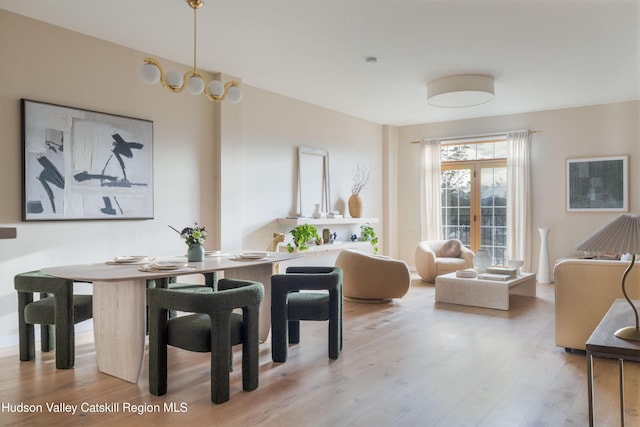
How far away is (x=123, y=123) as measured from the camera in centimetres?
443

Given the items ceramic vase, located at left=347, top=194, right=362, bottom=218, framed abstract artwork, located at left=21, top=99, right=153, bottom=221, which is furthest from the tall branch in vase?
framed abstract artwork, located at left=21, top=99, right=153, bottom=221

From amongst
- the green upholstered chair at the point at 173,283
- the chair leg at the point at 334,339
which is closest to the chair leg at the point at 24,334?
the green upholstered chair at the point at 173,283

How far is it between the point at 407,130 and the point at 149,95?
5073 millimetres

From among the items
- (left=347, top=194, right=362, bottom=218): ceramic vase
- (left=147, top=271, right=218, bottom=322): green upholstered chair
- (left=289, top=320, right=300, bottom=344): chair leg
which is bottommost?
(left=289, top=320, right=300, bottom=344): chair leg

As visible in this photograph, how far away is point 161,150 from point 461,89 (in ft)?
11.1

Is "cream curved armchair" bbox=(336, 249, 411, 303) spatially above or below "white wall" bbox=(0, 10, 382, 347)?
below

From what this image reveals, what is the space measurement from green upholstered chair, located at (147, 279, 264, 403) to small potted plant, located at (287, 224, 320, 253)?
297cm

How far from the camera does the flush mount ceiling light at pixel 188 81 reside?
3.24 meters

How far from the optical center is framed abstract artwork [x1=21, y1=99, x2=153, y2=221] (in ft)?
12.6

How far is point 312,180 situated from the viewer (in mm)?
6820

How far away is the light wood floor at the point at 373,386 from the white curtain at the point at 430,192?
4.00 m

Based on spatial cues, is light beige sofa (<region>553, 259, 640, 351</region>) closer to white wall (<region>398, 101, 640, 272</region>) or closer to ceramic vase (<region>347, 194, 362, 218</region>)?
white wall (<region>398, 101, 640, 272</region>)

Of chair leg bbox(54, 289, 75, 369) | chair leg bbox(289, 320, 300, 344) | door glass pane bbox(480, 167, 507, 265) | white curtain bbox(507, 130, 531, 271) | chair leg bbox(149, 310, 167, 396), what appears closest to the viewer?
chair leg bbox(149, 310, 167, 396)

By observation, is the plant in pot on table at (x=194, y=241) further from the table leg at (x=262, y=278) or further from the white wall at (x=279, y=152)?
the white wall at (x=279, y=152)
